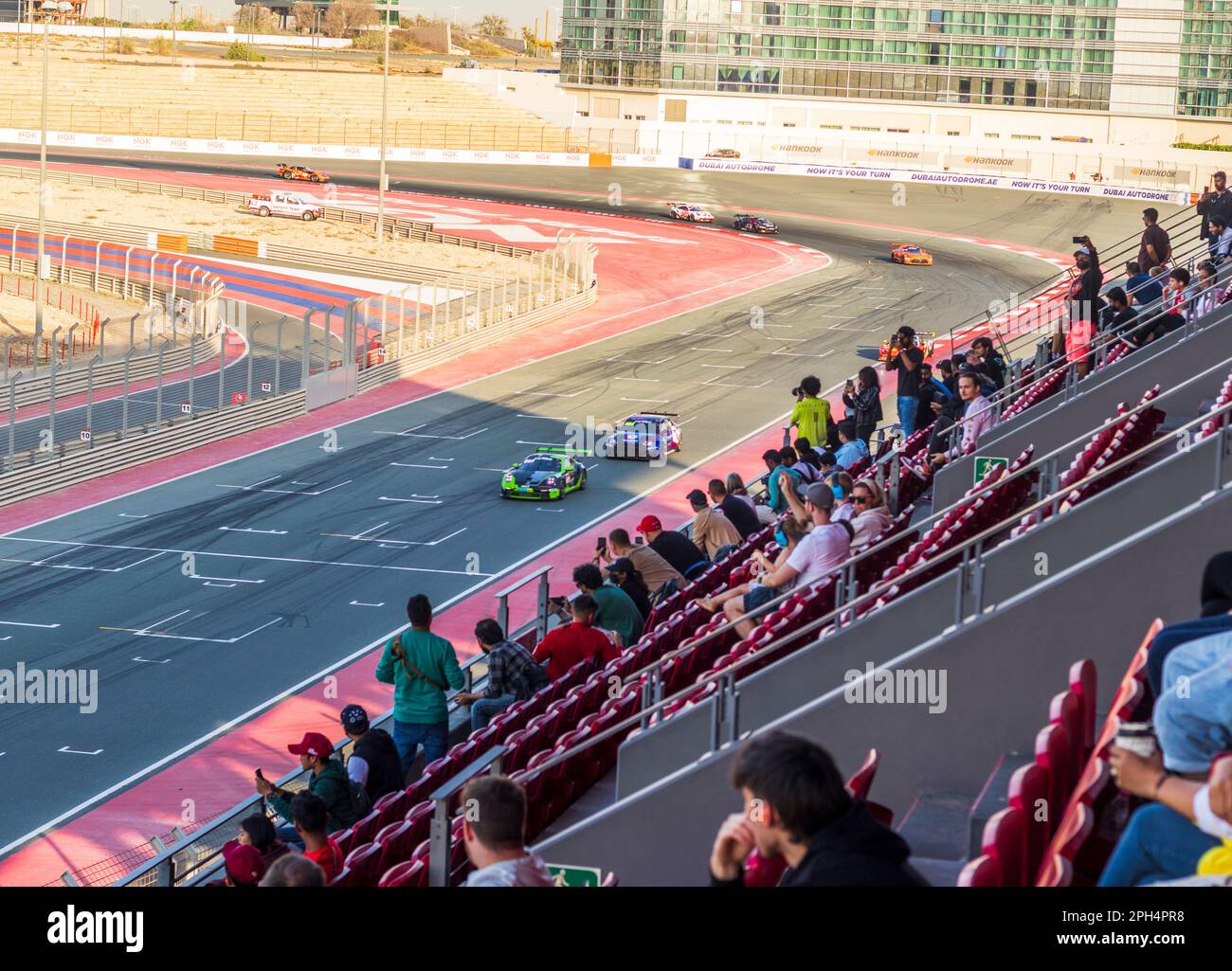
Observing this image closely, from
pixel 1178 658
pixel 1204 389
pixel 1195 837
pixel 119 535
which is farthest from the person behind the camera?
pixel 119 535

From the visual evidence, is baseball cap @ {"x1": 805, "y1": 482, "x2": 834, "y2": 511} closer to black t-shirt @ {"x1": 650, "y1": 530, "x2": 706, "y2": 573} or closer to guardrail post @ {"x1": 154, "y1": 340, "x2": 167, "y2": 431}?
black t-shirt @ {"x1": 650, "y1": 530, "x2": 706, "y2": 573}

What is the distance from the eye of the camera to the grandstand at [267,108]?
294 ft

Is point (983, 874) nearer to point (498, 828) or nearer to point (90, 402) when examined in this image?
point (498, 828)

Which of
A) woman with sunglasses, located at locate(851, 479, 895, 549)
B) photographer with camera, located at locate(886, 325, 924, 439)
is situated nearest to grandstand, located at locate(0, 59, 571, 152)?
photographer with camera, located at locate(886, 325, 924, 439)

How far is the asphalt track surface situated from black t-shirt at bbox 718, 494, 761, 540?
6483mm

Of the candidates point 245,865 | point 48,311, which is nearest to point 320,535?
point 245,865

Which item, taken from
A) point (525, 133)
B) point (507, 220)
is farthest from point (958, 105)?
point (507, 220)

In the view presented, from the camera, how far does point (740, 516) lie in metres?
16.8

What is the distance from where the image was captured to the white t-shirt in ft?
38.7

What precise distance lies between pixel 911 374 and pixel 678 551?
576 centimetres

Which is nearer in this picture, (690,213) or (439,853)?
(439,853)

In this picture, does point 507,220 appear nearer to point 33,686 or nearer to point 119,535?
point 119,535
